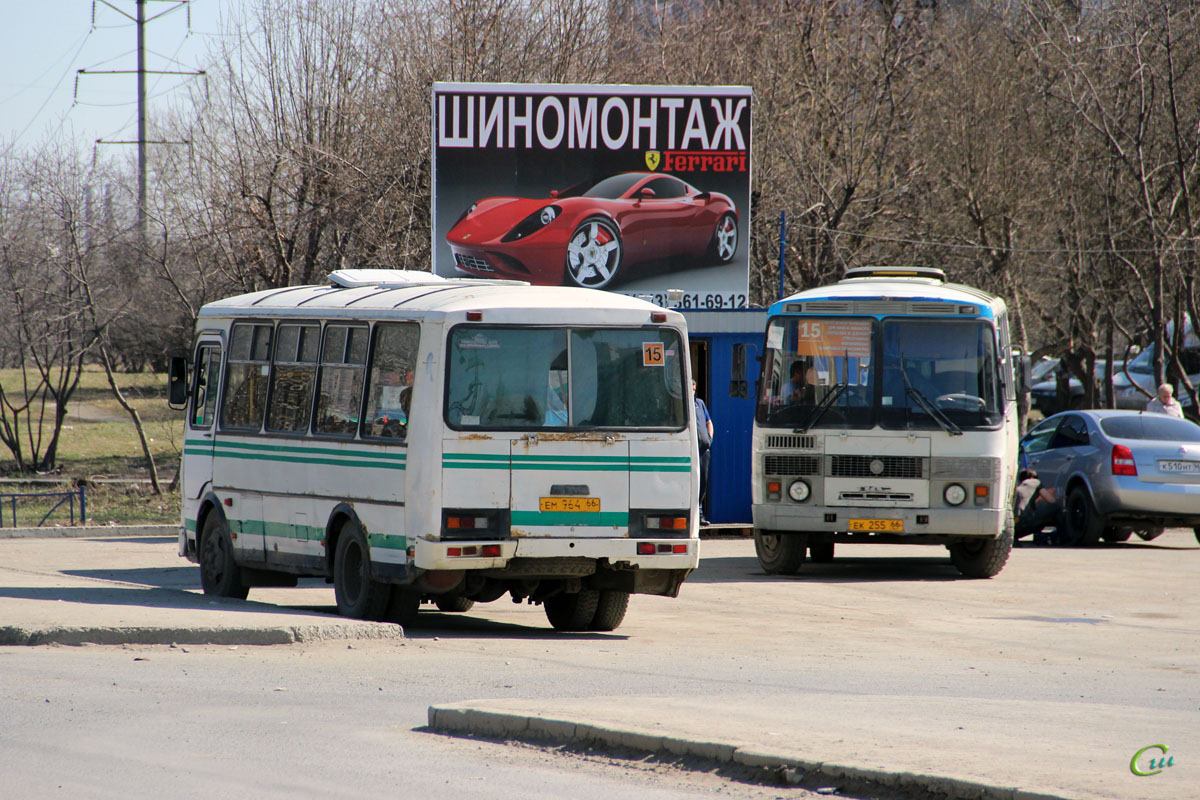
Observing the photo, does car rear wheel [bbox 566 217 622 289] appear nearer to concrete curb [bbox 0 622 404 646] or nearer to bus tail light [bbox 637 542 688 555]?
bus tail light [bbox 637 542 688 555]

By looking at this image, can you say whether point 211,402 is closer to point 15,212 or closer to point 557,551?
point 557,551

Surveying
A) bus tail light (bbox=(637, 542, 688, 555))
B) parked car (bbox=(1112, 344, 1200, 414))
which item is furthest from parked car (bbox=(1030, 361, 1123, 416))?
bus tail light (bbox=(637, 542, 688, 555))

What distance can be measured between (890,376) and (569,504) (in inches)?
223

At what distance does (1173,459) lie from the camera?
19859mm

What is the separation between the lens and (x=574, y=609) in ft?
42.1

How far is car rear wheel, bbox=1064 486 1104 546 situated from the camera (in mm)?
20594

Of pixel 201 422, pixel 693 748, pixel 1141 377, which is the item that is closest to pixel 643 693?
pixel 693 748

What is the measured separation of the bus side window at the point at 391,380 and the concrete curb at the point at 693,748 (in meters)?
4.39

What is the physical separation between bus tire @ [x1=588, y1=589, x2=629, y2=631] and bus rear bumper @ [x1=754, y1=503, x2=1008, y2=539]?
4176mm

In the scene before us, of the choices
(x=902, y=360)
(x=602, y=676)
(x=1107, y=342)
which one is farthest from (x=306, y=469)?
(x=1107, y=342)

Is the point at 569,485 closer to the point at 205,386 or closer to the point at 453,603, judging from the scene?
the point at 453,603

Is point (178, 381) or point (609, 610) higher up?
point (178, 381)

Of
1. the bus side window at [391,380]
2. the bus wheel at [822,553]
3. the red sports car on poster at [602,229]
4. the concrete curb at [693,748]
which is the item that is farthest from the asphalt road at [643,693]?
the red sports car on poster at [602,229]

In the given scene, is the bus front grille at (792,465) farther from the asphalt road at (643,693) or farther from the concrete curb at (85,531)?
the concrete curb at (85,531)
